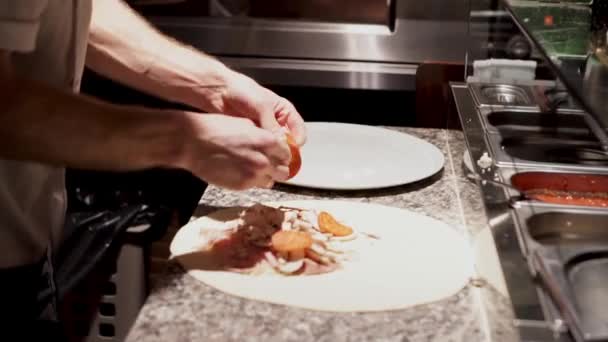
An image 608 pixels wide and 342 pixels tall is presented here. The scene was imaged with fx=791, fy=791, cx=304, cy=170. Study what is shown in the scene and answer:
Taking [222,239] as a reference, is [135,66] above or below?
above

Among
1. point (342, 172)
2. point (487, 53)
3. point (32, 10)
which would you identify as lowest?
point (342, 172)

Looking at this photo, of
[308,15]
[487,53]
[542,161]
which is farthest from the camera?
[308,15]

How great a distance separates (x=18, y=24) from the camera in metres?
0.83

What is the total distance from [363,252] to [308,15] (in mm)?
1185

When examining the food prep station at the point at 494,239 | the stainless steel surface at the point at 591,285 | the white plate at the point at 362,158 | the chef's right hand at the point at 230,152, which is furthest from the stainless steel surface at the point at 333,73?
the stainless steel surface at the point at 591,285

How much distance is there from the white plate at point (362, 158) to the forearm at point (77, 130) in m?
0.38

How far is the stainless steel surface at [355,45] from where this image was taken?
79.7 inches

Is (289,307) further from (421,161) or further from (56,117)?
(421,161)

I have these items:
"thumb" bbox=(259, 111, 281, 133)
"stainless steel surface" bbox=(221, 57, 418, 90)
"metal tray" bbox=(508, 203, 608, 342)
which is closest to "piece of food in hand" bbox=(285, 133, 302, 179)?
"thumb" bbox=(259, 111, 281, 133)

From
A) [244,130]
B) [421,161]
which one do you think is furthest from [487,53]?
[244,130]

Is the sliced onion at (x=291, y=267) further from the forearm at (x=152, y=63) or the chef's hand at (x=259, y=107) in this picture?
the forearm at (x=152, y=63)

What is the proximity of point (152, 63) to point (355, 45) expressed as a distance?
0.92 meters

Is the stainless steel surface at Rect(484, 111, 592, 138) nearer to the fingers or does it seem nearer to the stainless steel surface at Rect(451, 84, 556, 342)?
the stainless steel surface at Rect(451, 84, 556, 342)

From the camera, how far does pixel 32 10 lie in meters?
0.85
